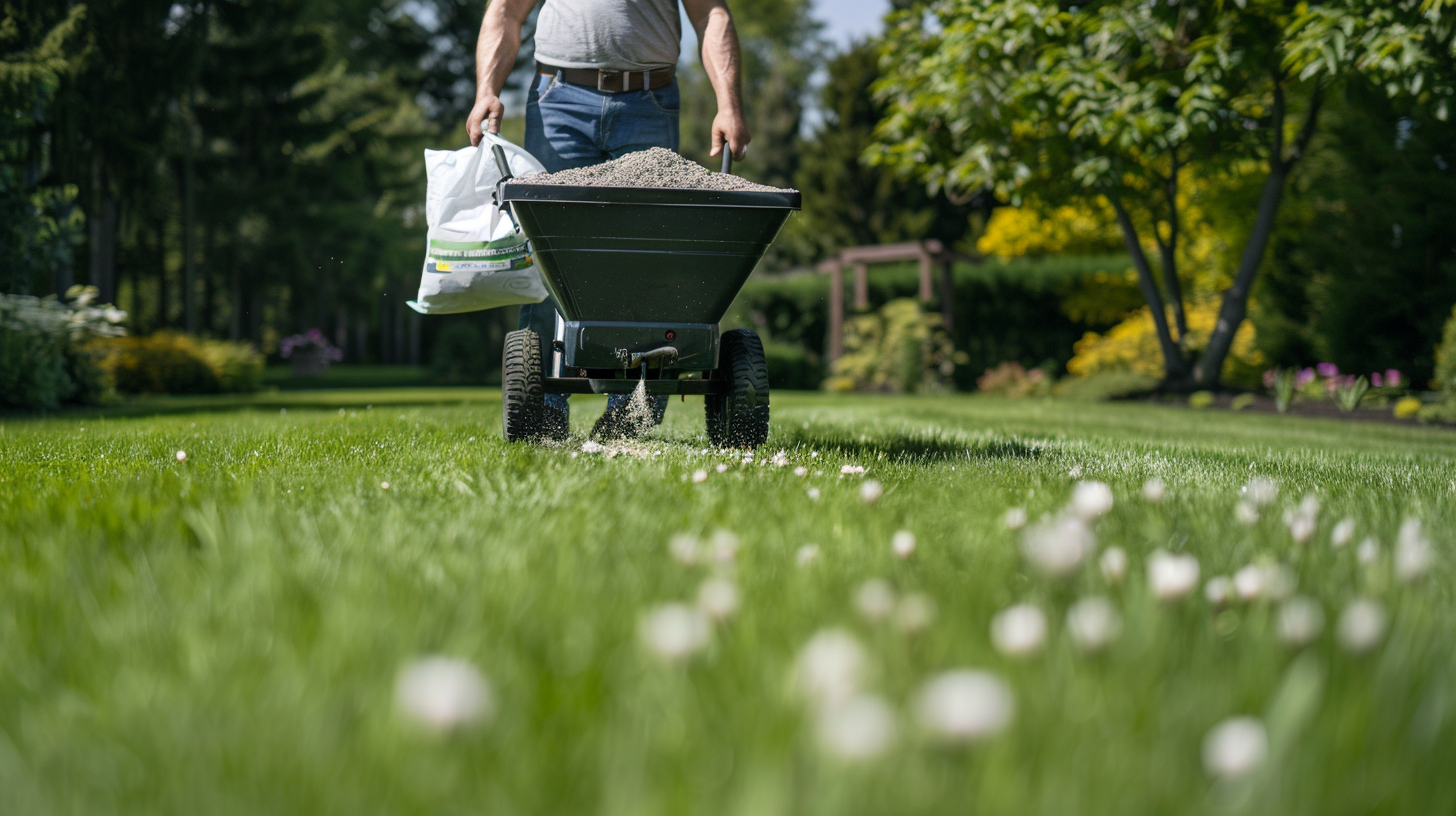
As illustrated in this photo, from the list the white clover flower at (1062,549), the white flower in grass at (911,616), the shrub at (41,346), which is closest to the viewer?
the white flower in grass at (911,616)

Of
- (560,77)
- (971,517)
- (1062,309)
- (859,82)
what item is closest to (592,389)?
(560,77)

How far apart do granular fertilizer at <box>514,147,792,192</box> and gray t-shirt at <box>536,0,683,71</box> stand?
32.3 inches

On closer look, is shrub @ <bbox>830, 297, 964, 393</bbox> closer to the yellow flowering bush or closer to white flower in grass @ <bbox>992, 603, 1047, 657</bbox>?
the yellow flowering bush

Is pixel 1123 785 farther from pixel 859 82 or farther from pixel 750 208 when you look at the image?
pixel 859 82

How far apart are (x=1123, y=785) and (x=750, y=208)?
265cm

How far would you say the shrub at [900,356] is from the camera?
15.6m

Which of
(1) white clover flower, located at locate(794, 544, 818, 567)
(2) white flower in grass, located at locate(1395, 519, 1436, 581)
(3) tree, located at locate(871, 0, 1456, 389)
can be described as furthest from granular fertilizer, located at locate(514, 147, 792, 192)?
(3) tree, located at locate(871, 0, 1456, 389)

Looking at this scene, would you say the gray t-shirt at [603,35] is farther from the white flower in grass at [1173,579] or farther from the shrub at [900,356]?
the shrub at [900,356]

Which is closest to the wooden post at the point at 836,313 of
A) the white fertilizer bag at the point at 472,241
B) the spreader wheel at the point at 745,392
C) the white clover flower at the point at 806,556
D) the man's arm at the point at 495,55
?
the man's arm at the point at 495,55

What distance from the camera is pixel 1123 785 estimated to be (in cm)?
84

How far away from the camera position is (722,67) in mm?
4098

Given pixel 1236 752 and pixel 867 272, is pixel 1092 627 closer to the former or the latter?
pixel 1236 752

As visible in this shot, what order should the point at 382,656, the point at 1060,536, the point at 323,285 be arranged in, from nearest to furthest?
the point at 382,656 < the point at 1060,536 < the point at 323,285

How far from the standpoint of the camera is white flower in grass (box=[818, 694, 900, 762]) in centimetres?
74
